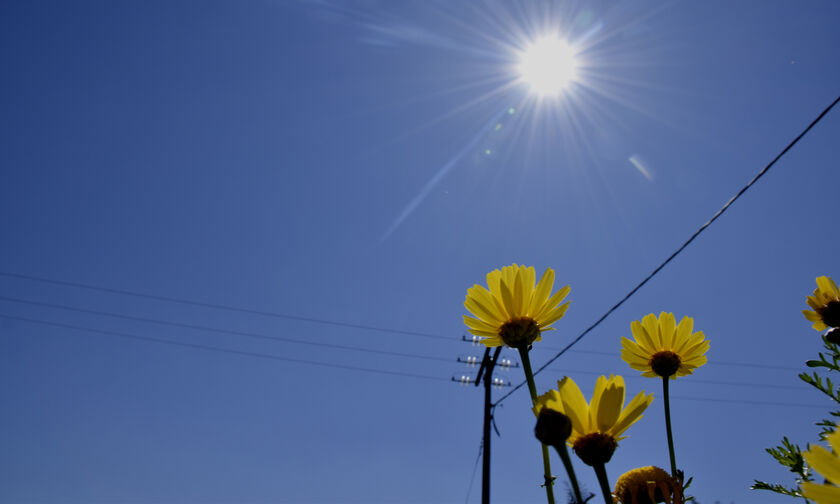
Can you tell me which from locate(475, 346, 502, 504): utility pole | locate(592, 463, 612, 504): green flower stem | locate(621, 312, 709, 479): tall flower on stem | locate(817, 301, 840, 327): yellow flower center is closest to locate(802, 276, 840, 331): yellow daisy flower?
locate(817, 301, 840, 327): yellow flower center

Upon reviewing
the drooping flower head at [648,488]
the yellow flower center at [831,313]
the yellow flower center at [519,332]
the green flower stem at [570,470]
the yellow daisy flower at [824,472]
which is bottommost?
the yellow daisy flower at [824,472]

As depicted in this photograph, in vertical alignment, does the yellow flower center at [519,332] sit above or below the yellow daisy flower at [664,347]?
below

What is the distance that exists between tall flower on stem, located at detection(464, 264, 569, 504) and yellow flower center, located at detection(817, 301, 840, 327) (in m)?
0.51

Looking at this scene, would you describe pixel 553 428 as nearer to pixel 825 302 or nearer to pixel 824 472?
pixel 824 472


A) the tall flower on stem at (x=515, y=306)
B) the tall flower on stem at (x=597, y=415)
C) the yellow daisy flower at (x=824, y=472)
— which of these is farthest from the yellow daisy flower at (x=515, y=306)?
the yellow daisy flower at (x=824, y=472)

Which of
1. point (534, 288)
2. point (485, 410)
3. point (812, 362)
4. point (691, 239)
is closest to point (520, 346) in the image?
point (534, 288)

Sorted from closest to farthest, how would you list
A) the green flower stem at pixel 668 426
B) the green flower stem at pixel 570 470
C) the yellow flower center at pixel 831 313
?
the green flower stem at pixel 570 470
the green flower stem at pixel 668 426
the yellow flower center at pixel 831 313

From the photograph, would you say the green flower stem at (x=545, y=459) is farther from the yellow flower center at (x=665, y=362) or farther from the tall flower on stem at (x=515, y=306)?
the yellow flower center at (x=665, y=362)

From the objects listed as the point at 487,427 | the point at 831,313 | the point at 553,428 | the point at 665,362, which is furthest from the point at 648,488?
the point at 487,427

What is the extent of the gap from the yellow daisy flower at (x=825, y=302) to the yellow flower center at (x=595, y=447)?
0.60 metres

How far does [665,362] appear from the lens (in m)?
0.91

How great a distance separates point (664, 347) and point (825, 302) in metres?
0.28

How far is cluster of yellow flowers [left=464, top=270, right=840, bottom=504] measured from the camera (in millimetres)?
435

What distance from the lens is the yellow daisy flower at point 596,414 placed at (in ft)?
1.72
